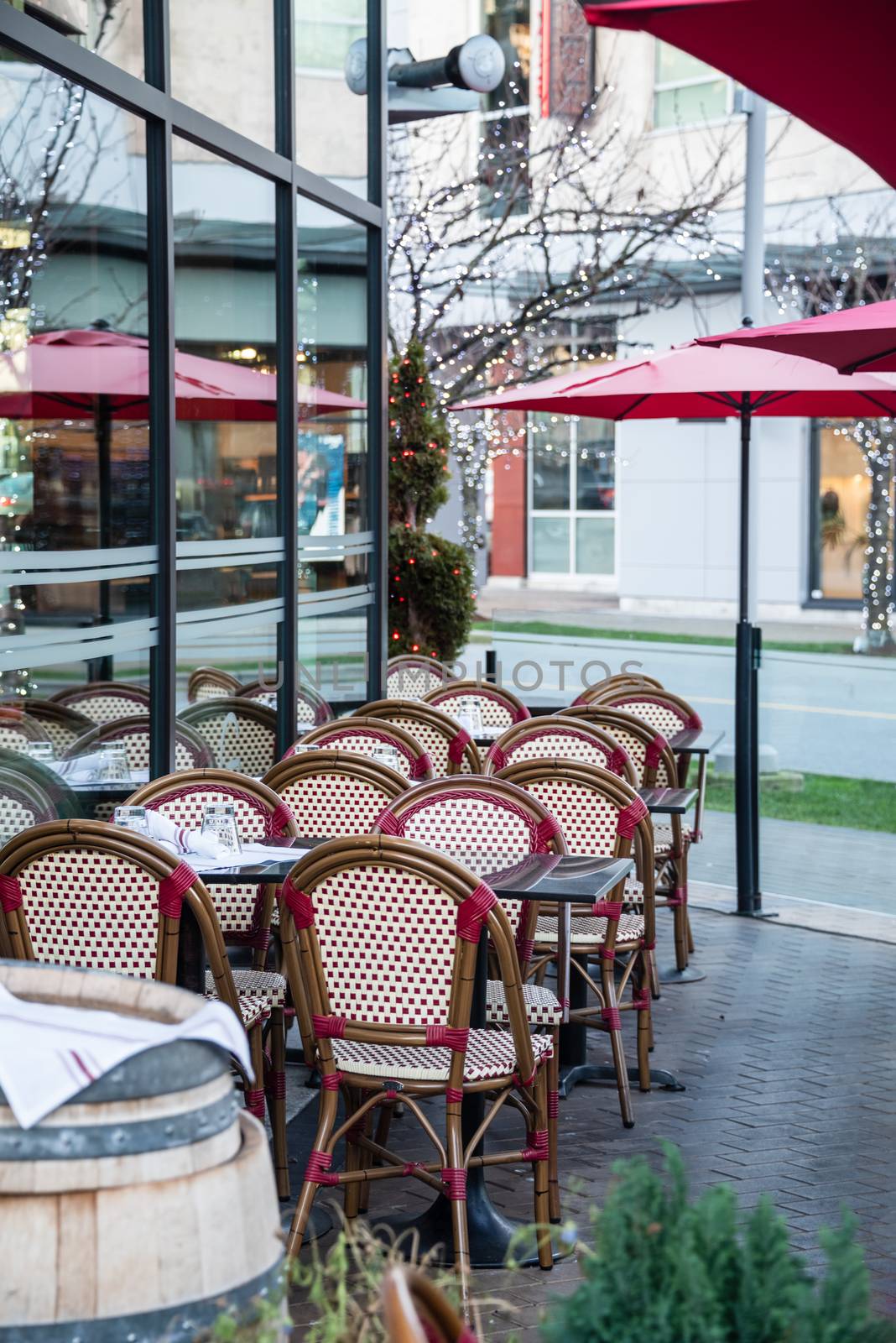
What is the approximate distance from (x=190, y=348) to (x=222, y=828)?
98.8 inches

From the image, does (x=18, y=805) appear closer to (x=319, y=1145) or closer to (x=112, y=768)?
(x=112, y=768)

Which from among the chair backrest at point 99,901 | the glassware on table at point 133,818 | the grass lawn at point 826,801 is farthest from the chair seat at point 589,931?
the grass lawn at point 826,801

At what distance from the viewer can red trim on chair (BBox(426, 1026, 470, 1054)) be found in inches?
146

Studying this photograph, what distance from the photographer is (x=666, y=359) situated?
7.36m

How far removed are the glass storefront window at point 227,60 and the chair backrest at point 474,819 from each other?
3.11m

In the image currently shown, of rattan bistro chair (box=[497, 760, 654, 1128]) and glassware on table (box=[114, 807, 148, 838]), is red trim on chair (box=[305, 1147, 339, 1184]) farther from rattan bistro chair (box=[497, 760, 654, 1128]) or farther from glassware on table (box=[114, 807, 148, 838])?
rattan bistro chair (box=[497, 760, 654, 1128])

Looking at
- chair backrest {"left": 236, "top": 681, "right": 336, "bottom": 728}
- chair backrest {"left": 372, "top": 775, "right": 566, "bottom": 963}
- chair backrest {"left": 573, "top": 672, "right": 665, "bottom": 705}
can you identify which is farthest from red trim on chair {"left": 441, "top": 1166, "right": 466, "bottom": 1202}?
chair backrest {"left": 573, "top": 672, "right": 665, "bottom": 705}

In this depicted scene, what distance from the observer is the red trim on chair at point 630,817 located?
17.0 feet

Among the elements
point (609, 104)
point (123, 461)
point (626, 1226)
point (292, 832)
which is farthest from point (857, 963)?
point (609, 104)

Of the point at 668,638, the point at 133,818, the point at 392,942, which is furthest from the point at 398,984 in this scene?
the point at 668,638

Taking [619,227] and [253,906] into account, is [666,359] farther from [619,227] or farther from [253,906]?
[619,227]

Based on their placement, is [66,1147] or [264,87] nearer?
[66,1147]

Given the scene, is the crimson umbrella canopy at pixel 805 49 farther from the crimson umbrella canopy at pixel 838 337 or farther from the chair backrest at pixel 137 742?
the chair backrest at pixel 137 742

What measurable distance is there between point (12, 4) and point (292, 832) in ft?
8.57
